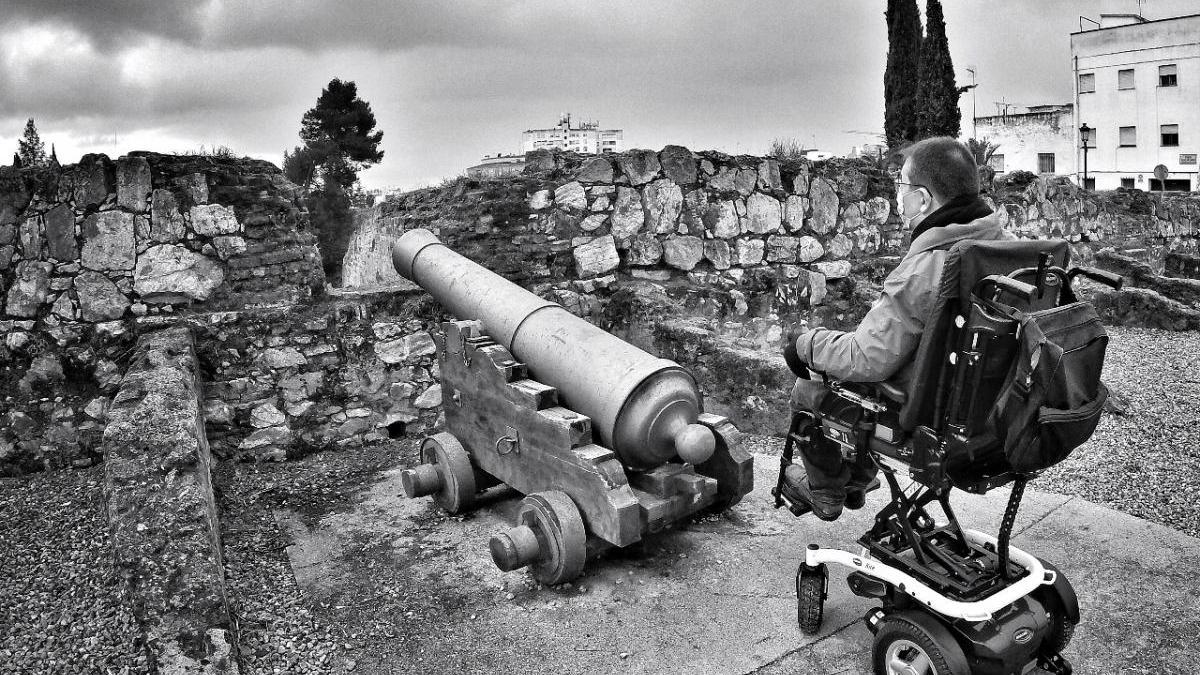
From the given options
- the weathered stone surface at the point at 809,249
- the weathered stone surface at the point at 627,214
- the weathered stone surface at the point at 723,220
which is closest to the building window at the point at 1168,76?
the weathered stone surface at the point at 809,249

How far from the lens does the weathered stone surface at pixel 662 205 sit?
795cm

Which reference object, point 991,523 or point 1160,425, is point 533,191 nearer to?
point 991,523

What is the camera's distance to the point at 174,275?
6.07 m

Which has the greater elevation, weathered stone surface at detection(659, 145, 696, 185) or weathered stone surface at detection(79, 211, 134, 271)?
weathered stone surface at detection(659, 145, 696, 185)

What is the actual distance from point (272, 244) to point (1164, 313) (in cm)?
957

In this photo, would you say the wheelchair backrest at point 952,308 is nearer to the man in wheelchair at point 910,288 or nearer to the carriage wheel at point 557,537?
the man in wheelchair at point 910,288

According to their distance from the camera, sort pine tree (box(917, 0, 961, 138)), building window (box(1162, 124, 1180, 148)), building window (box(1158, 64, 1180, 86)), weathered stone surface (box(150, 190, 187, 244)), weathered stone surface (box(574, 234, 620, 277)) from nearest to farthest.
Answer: weathered stone surface (box(150, 190, 187, 244)), weathered stone surface (box(574, 234, 620, 277)), pine tree (box(917, 0, 961, 138)), building window (box(1158, 64, 1180, 86)), building window (box(1162, 124, 1180, 148))

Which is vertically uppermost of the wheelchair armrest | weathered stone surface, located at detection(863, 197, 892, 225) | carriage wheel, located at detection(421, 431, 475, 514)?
weathered stone surface, located at detection(863, 197, 892, 225)

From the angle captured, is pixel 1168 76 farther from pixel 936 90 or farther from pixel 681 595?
pixel 681 595

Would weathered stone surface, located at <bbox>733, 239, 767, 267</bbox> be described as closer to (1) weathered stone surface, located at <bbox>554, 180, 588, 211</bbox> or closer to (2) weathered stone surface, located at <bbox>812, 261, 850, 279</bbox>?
(2) weathered stone surface, located at <bbox>812, 261, 850, 279</bbox>

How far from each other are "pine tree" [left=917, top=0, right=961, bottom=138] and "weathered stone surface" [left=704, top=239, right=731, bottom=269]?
17.4 meters

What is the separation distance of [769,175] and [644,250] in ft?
5.50

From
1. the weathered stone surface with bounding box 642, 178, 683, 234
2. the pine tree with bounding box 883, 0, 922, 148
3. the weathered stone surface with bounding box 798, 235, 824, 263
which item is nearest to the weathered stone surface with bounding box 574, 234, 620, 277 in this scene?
the weathered stone surface with bounding box 642, 178, 683, 234

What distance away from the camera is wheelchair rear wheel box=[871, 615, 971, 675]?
9.42 feet
